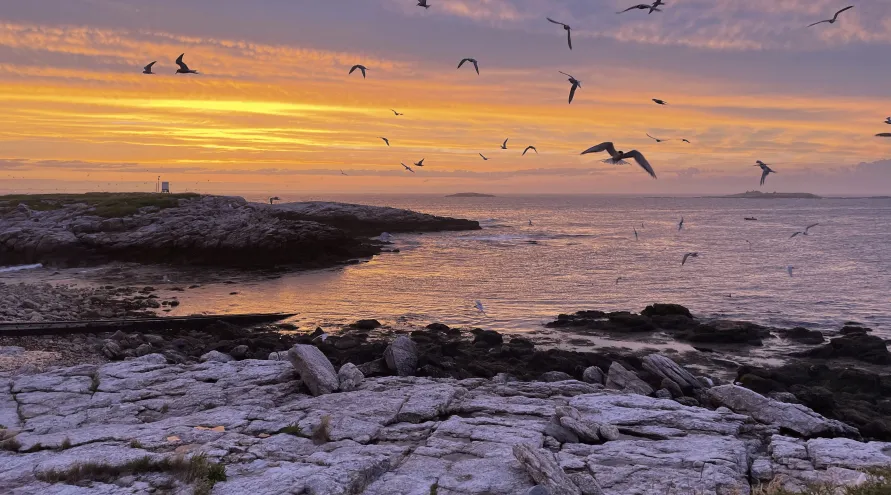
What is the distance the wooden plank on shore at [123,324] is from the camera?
20.0 m

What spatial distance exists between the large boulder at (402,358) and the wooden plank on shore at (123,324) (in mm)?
11128

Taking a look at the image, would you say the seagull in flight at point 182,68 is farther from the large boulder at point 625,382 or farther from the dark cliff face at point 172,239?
the dark cliff face at point 172,239

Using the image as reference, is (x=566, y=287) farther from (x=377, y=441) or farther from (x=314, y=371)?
(x=377, y=441)

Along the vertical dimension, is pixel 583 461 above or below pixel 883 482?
below

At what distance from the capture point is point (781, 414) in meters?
12.0

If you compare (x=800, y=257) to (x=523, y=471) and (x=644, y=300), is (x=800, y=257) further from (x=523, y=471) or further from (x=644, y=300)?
(x=523, y=471)

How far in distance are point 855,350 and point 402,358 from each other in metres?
15.8

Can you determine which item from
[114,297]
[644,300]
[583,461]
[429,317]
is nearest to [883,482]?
[583,461]

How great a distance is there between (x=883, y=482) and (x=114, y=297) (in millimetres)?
32561

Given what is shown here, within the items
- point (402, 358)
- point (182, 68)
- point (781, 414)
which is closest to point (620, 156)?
point (781, 414)

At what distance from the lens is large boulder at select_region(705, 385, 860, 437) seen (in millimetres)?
11609

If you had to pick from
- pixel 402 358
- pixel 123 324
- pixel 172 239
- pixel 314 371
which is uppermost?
pixel 314 371

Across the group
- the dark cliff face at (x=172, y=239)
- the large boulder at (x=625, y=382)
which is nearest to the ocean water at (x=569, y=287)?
the dark cliff face at (x=172, y=239)

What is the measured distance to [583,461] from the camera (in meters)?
9.96
